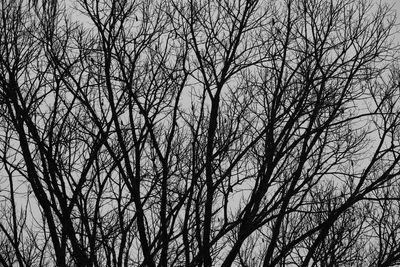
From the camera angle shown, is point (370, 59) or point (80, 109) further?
point (80, 109)

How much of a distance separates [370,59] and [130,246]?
4.50 meters

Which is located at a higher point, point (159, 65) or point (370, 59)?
point (159, 65)

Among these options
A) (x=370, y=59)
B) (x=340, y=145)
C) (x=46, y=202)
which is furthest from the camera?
(x=340, y=145)

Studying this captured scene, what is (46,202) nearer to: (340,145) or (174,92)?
(174,92)

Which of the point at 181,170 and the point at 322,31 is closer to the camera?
the point at 322,31

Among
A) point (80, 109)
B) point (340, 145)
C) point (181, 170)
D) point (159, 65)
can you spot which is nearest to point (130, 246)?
point (181, 170)

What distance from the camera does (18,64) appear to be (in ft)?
21.6

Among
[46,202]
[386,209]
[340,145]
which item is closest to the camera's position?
[46,202]

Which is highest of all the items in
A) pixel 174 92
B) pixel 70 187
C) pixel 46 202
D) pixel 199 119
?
pixel 174 92

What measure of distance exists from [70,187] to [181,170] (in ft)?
5.64

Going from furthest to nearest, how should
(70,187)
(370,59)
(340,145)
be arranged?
(340,145), (70,187), (370,59)

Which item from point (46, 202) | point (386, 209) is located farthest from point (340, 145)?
point (386, 209)

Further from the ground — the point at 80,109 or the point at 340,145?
the point at 80,109

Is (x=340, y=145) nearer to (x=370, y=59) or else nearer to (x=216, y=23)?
(x=370, y=59)
